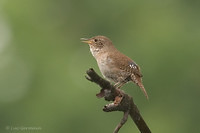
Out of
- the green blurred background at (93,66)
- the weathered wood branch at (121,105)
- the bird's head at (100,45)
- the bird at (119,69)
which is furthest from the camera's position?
the green blurred background at (93,66)

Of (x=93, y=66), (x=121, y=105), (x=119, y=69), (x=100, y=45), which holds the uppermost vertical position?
(x=93, y=66)

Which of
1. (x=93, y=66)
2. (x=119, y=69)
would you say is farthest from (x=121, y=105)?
(x=93, y=66)

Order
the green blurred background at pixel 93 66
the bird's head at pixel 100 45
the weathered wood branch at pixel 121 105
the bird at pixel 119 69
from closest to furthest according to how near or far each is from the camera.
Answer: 1. the weathered wood branch at pixel 121 105
2. the bird at pixel 119 69
3. the bird's head at pixel 100 45
4. the green blurred background at pixel 93 66

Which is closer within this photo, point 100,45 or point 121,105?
point 121,105

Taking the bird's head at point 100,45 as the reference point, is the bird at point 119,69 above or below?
below

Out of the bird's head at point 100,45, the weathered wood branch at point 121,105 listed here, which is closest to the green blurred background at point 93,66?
the bird's head at point 100,45

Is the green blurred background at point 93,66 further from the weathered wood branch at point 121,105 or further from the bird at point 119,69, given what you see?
the weathered wood branch at point 121,105

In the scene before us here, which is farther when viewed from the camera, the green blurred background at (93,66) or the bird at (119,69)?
the green blurred background at (93,66)

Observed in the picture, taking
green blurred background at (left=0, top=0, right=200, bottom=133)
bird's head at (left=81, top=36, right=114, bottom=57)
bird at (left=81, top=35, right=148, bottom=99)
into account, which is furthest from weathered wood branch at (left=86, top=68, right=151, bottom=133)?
green blurred background at (left=0, top=0, right=200, bottom=133)

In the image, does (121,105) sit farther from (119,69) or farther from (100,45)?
(100,45)

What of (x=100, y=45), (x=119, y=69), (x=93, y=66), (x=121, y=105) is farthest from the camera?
(x=93, y=66)
